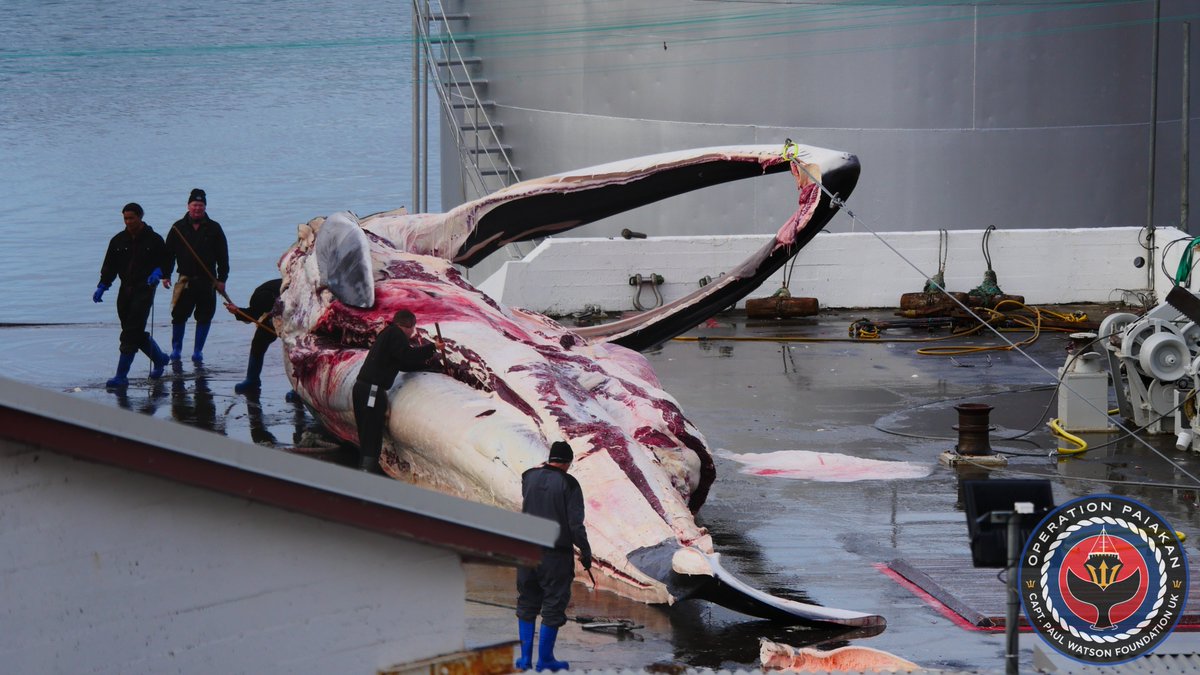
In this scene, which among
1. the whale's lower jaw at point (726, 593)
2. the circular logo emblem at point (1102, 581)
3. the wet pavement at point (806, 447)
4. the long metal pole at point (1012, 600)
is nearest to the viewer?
the long metal pole at point (1012, 600)

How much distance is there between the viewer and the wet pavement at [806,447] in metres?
9.55

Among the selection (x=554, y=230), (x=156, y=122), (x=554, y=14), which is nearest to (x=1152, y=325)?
(x=554, y=230)

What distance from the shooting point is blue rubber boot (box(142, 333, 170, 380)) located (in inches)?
688

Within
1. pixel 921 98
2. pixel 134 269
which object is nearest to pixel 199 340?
pixel 134 269

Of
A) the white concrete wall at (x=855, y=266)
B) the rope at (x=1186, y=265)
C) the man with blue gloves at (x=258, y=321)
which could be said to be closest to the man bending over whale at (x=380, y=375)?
the man with blue gloves at (x=258, y=321)

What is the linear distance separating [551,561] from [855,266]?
15.6m

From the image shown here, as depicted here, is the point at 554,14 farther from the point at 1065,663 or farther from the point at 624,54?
the point at 1065,663

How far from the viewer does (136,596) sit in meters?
5.28

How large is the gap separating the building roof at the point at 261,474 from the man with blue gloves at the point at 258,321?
36.8ft

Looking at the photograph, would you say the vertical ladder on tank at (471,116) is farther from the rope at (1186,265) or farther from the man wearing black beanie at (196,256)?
the rope at (1186,265)

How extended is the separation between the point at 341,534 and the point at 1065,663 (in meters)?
3.71

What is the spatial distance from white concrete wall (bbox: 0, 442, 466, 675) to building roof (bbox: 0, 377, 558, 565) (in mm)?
129

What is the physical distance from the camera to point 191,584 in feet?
17.4

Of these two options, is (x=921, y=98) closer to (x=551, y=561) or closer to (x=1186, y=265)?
(x=1186, y=265)
